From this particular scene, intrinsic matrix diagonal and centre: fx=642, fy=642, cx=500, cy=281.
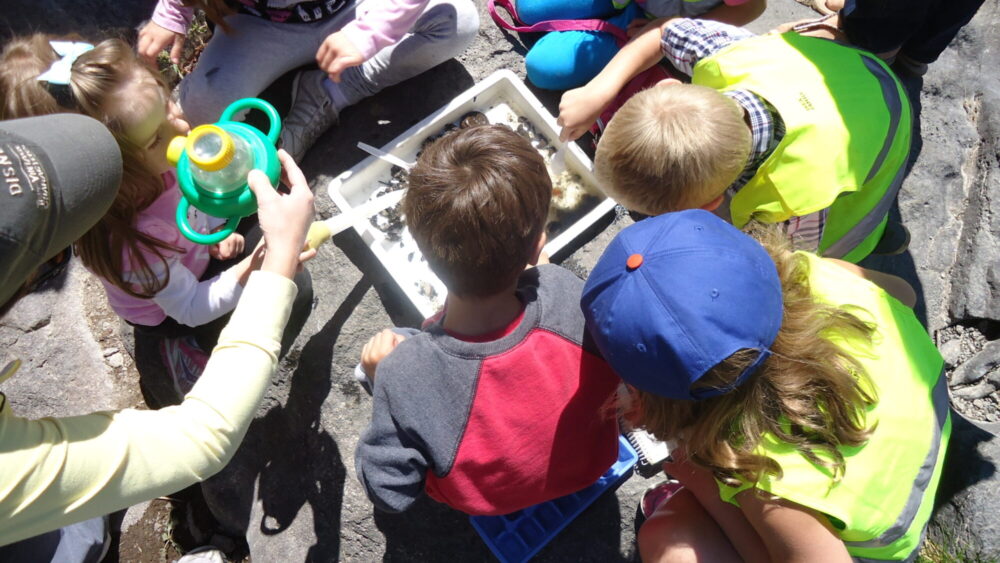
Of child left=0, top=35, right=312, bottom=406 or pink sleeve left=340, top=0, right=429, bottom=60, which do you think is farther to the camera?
pink sleeve left=340, top=0, right=429, bottom=60

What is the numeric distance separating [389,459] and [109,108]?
984 mm

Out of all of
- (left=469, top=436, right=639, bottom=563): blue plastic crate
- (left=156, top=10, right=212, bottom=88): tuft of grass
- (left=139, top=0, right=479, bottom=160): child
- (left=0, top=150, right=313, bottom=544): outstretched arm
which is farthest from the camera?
(left=156, top=10, right=212, bottom=88): tuft of grass

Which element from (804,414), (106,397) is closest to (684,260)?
(804,414)

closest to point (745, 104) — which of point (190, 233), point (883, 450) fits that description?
point (883, 450)

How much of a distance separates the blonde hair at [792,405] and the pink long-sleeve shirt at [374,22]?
1.32 m

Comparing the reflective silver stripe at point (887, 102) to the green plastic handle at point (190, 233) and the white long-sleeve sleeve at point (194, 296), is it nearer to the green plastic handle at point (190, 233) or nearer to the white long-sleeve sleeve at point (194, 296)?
the green plastic handle at point (190, 233)

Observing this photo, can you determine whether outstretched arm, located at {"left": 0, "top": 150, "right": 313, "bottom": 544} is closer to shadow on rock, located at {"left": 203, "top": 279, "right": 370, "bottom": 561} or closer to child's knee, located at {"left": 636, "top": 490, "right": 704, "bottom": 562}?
shadow on rock, located at {"left": 203, "top": 279, "right": 370, "bottom": 561}

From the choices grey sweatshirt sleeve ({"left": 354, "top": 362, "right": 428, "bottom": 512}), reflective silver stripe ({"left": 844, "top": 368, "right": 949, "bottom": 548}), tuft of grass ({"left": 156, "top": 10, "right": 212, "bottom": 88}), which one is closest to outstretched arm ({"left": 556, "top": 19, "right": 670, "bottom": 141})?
grey sweatshirt sleeve ({"left": 354, "top": 362, "right": 428, "bottom": 512})

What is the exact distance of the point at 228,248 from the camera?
1.88m

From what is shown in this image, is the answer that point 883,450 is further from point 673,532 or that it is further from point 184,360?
point 184,360

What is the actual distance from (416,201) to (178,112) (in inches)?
31.4

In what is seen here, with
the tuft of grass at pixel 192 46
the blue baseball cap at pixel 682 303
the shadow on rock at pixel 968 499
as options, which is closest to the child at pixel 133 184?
the tuft of grass at pixel 192 46

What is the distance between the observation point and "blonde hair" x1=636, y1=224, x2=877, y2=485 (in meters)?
1.17

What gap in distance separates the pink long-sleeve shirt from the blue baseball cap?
113cm
